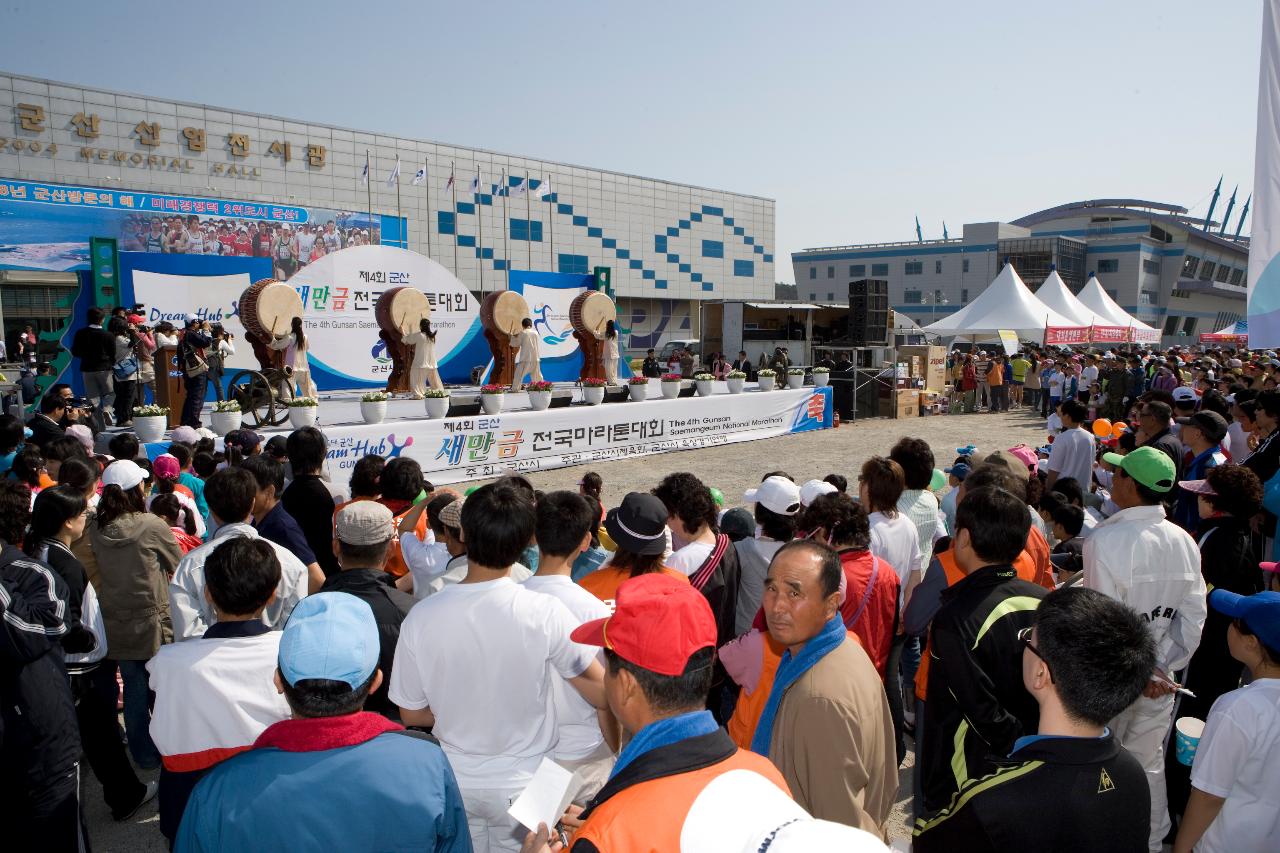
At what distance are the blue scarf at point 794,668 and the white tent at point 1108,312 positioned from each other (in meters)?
29.5

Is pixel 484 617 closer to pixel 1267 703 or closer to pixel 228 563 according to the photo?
pixel 228 563

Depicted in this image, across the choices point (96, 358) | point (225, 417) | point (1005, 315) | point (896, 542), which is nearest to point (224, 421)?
point (225, 417)

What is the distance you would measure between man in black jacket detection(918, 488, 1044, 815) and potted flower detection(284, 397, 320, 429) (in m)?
9.28

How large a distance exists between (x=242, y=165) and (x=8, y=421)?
79.9 feet

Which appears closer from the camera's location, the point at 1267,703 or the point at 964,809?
the point at 964,809

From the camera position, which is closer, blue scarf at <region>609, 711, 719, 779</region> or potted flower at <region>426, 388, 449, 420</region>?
blue scarf at <region>609, 711, 719, 779</region>

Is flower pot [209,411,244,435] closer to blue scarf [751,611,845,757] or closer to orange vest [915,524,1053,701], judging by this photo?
orange vest [915,524,1053,701]

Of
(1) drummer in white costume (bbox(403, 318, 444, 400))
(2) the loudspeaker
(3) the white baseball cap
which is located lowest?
(3) the white baseball cap

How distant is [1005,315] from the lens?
23125mm

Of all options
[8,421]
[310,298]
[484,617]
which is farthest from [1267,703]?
[310,298]

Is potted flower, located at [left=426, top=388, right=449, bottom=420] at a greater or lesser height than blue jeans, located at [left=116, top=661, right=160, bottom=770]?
greater

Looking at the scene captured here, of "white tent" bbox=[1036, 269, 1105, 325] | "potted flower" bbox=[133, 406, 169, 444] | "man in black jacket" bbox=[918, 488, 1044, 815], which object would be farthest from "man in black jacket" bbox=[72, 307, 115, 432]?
"white tent" bbox=[1036, 269, 1105, 325]

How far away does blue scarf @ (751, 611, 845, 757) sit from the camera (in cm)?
203

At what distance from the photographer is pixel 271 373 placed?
1095 centimetres
